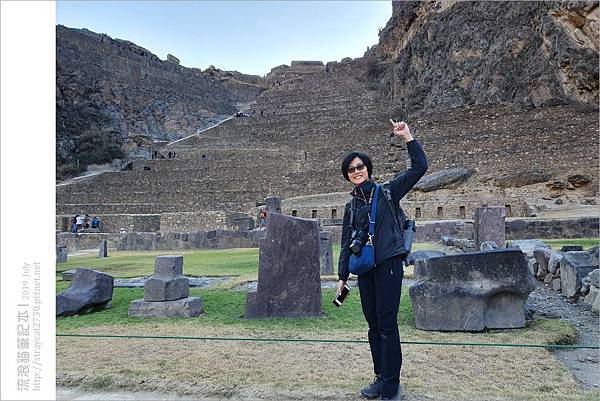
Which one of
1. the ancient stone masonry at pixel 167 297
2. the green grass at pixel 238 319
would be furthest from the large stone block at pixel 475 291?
the ancient stone masonry at pixel 167 297

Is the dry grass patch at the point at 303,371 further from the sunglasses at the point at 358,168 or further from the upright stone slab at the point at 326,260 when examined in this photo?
the upright stone slab at the point at 326,260

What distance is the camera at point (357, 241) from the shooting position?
267 centimetres

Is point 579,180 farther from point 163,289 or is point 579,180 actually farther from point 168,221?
point 163,289

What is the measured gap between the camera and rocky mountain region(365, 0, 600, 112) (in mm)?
25875

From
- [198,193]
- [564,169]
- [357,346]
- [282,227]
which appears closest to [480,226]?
[282,227]

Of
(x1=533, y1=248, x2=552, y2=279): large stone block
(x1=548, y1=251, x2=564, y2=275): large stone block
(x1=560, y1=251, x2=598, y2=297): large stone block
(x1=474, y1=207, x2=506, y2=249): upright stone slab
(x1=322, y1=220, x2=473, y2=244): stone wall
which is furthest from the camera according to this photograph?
(x1=322, y1=220, x2=473, y2=244): stone wall

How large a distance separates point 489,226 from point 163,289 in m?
7.17

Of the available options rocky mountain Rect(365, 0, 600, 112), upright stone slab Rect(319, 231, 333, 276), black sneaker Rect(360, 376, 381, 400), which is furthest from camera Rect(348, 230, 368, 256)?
rocky mountain Rect(365, 0, 600, 112)

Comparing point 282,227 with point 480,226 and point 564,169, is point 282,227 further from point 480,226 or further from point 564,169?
point 564,169

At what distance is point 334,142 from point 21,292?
32.5m

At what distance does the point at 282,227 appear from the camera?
5223mm

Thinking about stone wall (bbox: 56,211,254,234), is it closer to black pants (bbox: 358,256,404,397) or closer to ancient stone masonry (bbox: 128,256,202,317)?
ancient stone masonry (bbox: 128,256,202,317)

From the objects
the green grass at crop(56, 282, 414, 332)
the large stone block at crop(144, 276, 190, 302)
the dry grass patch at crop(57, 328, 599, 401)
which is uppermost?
the large stone block at crop(144, 276, 190, 302)

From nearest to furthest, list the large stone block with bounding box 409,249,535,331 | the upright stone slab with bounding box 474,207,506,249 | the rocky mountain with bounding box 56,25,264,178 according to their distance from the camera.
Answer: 1. the large stone block with bounding box 409,249,535,331
2. the upright stone slab with bounding box 474,207,506,249
3. the rocky mountain with bounding box 56,25,264,178
